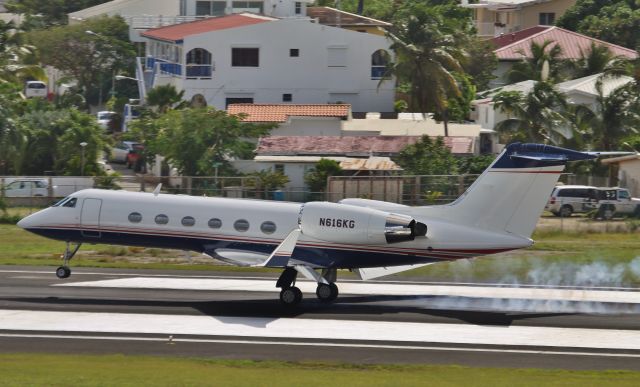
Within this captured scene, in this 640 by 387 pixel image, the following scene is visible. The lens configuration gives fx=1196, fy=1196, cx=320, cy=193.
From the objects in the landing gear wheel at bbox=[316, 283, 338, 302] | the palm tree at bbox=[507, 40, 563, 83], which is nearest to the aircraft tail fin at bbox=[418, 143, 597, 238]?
the landing gear wheel at bbox=[316, 283, 338, 302]

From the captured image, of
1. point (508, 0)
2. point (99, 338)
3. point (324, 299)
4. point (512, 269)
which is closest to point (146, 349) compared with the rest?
point (99, 338)

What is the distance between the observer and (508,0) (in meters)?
132

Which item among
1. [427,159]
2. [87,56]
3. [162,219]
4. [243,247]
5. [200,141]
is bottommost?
[243,247]

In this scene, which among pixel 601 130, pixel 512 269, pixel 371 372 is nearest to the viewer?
pixel 371 372

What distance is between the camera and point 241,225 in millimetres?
34781

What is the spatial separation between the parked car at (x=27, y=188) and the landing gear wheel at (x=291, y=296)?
28.3 metres

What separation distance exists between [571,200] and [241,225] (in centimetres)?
2905

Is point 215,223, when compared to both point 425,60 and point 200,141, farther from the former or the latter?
point 425,60

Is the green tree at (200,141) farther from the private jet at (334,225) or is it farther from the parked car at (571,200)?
the private jet at (334,225)

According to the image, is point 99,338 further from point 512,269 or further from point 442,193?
point 442,193

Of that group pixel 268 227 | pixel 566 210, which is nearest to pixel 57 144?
pixel 566 210

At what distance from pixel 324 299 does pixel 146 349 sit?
798 cm

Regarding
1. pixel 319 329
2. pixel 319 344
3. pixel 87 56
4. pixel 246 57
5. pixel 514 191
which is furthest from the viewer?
pixel 87 56

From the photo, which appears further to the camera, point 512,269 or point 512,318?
point 512,269
